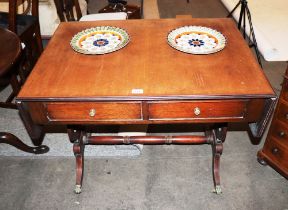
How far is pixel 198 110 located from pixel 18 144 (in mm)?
1594

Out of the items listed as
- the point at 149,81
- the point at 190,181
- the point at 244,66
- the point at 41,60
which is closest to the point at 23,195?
the point at 41,60

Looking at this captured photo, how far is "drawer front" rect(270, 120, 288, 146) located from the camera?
1.88 meters

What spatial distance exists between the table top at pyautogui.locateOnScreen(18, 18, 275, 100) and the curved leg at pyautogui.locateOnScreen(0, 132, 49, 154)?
0.94 meters

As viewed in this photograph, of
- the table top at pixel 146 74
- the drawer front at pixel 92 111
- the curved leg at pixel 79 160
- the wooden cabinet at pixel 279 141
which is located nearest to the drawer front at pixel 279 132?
the wooden cabinet at pixel 279 141

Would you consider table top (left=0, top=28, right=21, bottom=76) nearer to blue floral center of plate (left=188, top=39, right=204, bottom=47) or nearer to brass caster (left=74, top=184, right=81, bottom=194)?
brass caster (left=74, top=184, right=81, bottom=194)

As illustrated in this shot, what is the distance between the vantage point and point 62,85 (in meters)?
Answer: 1.38

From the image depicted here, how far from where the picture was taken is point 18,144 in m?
2.24

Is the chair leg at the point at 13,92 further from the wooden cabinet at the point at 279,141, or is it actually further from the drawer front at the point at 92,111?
the wooden cabinet at the point at 279,141

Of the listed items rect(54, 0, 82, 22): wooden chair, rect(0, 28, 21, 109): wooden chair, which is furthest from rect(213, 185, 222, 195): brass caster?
rect(54, 0, 82, 22): wooden chair

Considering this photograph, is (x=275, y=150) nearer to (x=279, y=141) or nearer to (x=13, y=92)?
(x=279, y=141)

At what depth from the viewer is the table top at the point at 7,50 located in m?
1.68

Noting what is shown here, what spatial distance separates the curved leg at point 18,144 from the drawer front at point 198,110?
1.34 meters

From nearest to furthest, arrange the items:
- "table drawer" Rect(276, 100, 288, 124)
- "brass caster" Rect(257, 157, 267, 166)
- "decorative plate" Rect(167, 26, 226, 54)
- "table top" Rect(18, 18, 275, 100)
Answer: "table top" Rect(18, 18, 275, 100), "decorative plate" Rect(167, 26, 226, 54), "table drawer" Rect(276, 100, 288, 124), "brass caster" Rect(257, 157, 267, 166)

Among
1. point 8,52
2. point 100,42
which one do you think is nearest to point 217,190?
point 100,42
